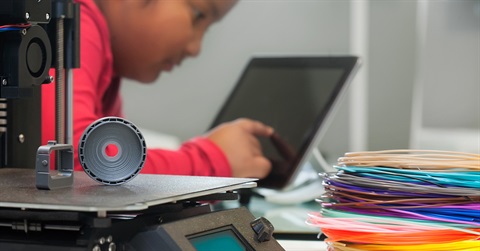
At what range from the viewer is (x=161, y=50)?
187cm

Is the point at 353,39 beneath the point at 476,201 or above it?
above

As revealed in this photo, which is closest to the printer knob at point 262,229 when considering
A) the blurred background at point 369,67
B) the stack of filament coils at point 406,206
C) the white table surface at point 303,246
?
the stack of filament coils at point 406,206

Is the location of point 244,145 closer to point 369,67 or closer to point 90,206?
point 369,67

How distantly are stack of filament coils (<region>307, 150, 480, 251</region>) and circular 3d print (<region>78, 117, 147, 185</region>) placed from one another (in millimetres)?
251

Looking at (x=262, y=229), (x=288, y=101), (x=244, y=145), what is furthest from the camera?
(x=288, y=101)

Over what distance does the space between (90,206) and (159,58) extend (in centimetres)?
116

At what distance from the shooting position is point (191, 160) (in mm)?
1646

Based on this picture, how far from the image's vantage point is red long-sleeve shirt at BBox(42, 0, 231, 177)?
1.48 metres

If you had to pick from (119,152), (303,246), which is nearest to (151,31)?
(303,246)

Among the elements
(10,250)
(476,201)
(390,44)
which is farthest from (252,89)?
(10,250)

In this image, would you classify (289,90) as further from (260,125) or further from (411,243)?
(411,243)

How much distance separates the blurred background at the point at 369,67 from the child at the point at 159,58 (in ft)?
0.30

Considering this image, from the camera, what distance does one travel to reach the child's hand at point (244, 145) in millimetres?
1776

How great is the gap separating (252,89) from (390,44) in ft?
1.20
